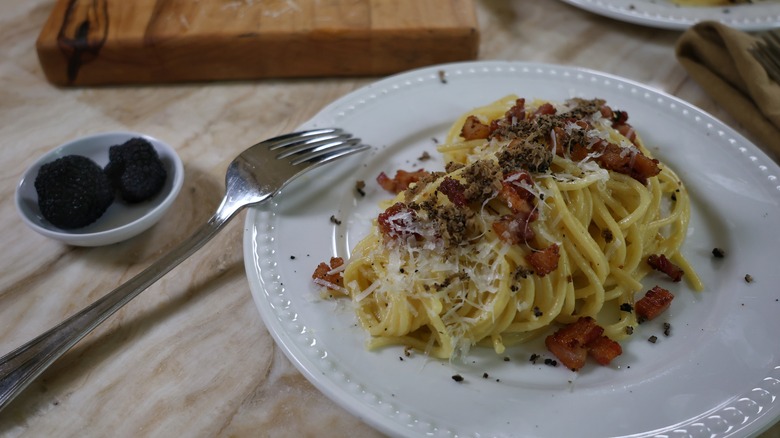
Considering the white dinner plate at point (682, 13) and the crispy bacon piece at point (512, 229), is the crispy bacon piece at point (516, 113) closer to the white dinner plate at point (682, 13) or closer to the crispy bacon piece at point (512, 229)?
the crispy bacon piece at point (512, 229)

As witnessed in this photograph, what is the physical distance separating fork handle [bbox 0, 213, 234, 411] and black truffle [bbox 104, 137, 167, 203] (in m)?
0.52

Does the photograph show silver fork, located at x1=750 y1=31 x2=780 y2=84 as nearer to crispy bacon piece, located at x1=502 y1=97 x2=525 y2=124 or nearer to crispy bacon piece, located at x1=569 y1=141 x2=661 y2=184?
crispy bacon piece, located at x1=569 y1=141 x2=661 y2=184

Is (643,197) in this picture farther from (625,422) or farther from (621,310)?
(625,422)

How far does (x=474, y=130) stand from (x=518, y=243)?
676 mm

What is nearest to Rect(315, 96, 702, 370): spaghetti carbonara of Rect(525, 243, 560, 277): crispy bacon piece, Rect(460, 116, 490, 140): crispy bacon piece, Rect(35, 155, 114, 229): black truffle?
Rect(525, 243, 560, 277): crispy bacon piece

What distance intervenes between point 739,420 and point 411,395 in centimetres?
95

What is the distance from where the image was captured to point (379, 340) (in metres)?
2.17

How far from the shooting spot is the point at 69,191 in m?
2.58

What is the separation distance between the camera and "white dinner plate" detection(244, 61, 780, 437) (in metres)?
1.95

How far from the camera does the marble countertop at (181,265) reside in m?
2.15

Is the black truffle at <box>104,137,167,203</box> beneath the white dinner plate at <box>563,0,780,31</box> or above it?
beneath

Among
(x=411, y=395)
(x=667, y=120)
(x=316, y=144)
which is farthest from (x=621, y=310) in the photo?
(x=316, y=144)

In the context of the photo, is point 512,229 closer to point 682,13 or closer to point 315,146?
point 315,146

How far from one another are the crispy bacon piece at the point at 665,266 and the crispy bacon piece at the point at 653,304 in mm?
116
